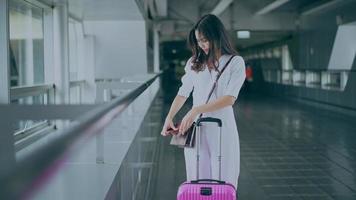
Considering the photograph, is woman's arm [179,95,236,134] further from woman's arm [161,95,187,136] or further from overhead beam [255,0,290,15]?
overhead beam [255,0,290,15]

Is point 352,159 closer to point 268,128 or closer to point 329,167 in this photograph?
point 329,167

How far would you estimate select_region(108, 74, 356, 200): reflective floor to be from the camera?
5.26 meters

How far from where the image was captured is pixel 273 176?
6.17m

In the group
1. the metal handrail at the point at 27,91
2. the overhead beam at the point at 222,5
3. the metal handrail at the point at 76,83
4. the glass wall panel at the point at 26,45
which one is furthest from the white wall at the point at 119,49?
the metal handrail at the point at 27,91

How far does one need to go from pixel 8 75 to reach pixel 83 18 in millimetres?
8756

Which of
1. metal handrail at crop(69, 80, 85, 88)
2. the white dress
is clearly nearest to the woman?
the white dress

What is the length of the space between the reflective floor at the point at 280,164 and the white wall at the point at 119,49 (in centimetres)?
537

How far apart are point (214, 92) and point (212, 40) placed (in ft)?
0.92

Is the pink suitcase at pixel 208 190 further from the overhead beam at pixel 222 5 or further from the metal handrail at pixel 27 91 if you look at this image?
the overhead beam at pixel 222 5

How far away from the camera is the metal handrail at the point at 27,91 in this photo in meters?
7.56

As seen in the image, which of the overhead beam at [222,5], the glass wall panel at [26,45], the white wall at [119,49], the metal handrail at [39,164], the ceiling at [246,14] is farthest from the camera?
the ceiling at [246,14]

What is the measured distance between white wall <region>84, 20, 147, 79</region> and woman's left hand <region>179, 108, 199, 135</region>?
12.8 meters

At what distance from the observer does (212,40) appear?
2912 mm

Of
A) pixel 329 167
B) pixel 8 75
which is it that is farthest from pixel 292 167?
pixel 8 75
